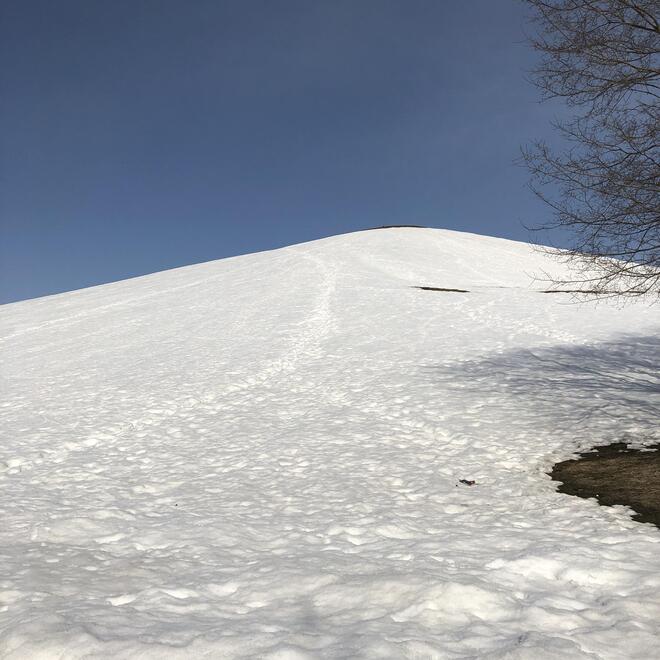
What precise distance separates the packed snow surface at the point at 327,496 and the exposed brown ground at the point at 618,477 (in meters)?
0.27

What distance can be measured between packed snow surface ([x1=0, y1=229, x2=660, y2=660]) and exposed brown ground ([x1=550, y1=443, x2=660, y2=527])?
0.27 meters

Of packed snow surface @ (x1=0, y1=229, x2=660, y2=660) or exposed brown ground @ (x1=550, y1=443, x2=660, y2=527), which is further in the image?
exposed brown ground @ (x1=550, y1=443, x2=660, y2=527)

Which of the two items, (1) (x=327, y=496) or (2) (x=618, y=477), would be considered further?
(2) (x=618, y=477)

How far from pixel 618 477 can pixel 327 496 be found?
3.71 metres

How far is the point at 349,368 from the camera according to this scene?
14.4 meters

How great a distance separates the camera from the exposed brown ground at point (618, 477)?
21.4ft

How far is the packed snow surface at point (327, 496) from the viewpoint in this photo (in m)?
3.96

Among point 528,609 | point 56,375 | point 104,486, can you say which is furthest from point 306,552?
point 56,375

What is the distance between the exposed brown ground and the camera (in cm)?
652

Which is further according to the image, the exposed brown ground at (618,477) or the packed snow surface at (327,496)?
the exposed brown ground at (618,477)

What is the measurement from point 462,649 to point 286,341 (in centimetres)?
1441

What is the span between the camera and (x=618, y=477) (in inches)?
287

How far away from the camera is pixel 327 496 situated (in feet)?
23.1

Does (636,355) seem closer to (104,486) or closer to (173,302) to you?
(104,486)
